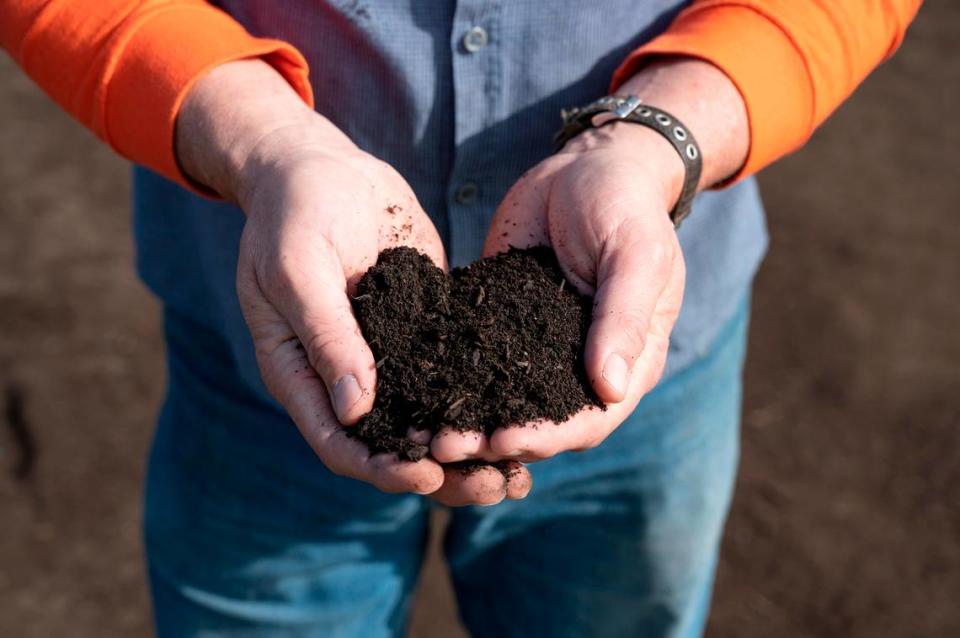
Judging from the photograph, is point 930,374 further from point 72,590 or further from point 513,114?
point 72,590

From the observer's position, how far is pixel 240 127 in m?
1.57

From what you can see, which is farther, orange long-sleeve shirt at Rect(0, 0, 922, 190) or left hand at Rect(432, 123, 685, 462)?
orange long-sleeve shirt at Rect(0, 0, 922, 190)

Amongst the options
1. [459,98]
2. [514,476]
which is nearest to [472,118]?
[459,98]

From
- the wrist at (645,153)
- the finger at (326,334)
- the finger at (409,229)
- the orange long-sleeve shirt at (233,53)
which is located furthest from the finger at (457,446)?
the orange long-sleeve shirt at (233,53)

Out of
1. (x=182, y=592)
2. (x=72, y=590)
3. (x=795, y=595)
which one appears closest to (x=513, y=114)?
(x=182, y=592)

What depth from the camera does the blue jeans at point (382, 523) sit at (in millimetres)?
1958

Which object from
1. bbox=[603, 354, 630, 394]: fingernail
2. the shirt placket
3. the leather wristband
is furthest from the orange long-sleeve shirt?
bbox=[603, 354, 630, 394]: fingernail

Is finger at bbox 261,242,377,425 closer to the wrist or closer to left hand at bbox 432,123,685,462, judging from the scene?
left hand at bbox 432,123,685,462

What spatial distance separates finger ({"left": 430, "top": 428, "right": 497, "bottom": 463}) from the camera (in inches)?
55.8

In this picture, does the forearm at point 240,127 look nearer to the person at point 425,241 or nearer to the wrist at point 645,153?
the person at point 425,241

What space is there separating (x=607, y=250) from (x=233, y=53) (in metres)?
0.68

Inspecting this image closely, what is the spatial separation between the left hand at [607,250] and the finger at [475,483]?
0.09 ft

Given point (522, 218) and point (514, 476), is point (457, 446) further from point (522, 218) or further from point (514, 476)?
point (522, 218)

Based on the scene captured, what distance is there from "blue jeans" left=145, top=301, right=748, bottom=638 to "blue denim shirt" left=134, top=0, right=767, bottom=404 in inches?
5.2
